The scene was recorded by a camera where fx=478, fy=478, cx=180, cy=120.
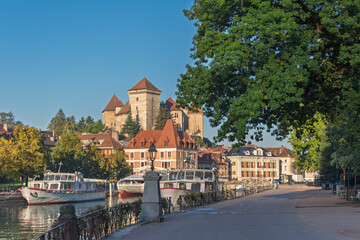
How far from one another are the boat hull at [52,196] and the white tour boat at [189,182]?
45.0 feet

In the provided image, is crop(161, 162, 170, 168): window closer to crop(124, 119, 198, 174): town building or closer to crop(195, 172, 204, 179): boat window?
crop(124, 119, 198, 174): town building

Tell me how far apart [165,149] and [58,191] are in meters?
57.2

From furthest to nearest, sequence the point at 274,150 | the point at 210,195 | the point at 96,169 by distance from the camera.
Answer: the point at 274,150 → the point at 96,169 → the point at 210,195

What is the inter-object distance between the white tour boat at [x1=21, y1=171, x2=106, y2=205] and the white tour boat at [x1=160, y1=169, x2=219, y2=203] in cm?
1381

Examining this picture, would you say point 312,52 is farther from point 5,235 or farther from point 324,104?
point 5,235

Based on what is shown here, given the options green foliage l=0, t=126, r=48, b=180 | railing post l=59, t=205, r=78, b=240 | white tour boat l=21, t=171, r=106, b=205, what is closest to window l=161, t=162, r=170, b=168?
white tour boat l=21, t=171, r=106, b=205

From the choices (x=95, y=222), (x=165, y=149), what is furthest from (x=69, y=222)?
(x=165, y=149)

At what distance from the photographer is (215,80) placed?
22.4m

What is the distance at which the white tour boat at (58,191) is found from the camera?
61281 mm

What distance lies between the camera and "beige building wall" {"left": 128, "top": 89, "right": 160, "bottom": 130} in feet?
590

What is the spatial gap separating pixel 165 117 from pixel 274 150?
44486 mm

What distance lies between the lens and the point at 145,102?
18000 centimetres

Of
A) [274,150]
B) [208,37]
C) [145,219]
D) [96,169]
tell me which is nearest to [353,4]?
[208,37]

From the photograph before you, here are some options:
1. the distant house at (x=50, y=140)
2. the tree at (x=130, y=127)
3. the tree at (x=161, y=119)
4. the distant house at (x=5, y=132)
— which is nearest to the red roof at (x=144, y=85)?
the tree at (x=161, y=119)
